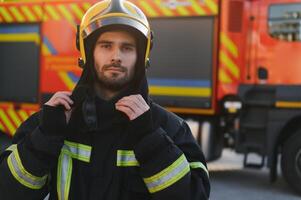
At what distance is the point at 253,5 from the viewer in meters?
6.30

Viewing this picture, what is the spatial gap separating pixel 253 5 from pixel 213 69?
2.81ft

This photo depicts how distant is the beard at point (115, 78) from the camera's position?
181 cm

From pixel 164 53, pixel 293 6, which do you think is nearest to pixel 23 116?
pixel 164 53

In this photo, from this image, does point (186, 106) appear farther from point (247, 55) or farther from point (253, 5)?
point (253, 5)

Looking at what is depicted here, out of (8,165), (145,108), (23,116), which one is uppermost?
(145,108)

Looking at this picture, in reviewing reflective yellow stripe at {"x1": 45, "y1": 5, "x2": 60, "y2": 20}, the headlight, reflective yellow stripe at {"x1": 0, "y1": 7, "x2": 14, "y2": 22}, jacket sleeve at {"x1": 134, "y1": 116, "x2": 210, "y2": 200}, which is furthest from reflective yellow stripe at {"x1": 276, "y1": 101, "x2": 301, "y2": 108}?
jacket sleeve at {"x1": 134, "y1": 116, "x2": 210, "y2": 200}

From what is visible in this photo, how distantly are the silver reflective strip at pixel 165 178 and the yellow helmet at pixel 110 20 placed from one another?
1.32ft

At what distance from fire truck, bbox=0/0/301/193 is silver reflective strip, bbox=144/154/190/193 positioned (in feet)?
14.8

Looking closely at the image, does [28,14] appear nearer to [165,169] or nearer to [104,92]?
[104,92]

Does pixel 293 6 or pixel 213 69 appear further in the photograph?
pixel 213 69

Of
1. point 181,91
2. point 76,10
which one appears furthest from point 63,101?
point 76,10

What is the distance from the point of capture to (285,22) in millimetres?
6066

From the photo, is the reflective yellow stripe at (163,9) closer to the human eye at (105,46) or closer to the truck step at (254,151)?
the truck step at (254,151)

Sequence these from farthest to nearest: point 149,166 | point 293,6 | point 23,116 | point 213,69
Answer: point 23,116
point 213,69
point 293,6
point 149,166
